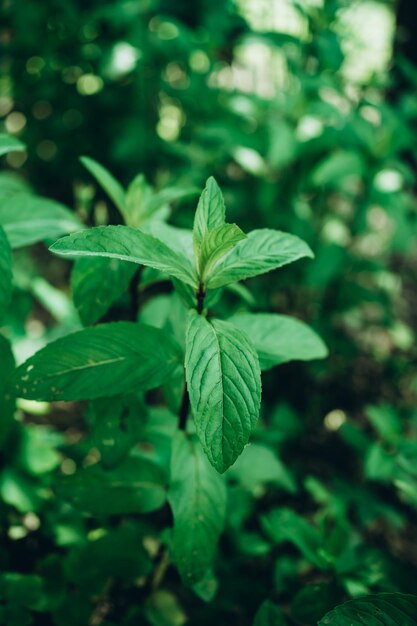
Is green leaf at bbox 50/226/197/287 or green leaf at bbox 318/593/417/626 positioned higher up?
green leaf at bbox 50/226/197/287

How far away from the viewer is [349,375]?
2742mm

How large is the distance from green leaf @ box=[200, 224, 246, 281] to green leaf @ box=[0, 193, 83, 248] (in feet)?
1.45

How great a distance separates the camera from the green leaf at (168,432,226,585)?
1.02 metres

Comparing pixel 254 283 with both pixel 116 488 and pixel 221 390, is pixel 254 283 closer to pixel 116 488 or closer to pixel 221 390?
pixel 116 488

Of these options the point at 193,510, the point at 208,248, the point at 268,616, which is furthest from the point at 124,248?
the point at 268,616

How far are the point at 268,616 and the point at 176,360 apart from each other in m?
0.73

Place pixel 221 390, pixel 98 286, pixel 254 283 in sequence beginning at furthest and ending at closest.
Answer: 1. pixel 254 283
2. pixel 98 286
3. pixel 221 390

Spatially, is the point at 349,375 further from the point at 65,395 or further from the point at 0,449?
the point at 65,395

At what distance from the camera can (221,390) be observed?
832 mm

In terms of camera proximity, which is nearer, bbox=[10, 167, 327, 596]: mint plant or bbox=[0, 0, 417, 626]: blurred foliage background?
bbox=[10, 167, 327, 596]: mint plant

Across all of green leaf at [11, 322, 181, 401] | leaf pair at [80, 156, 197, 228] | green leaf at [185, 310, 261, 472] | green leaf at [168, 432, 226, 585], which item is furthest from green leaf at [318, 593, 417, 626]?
leaf pair at [80, 156, 197, 228]

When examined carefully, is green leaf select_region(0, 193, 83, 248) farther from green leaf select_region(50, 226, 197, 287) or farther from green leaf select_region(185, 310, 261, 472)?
green leaf select_region(185, 310, 261, 472)

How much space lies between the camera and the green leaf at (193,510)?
1020 mm

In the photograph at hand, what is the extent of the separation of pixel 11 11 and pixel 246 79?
1.89 meters
